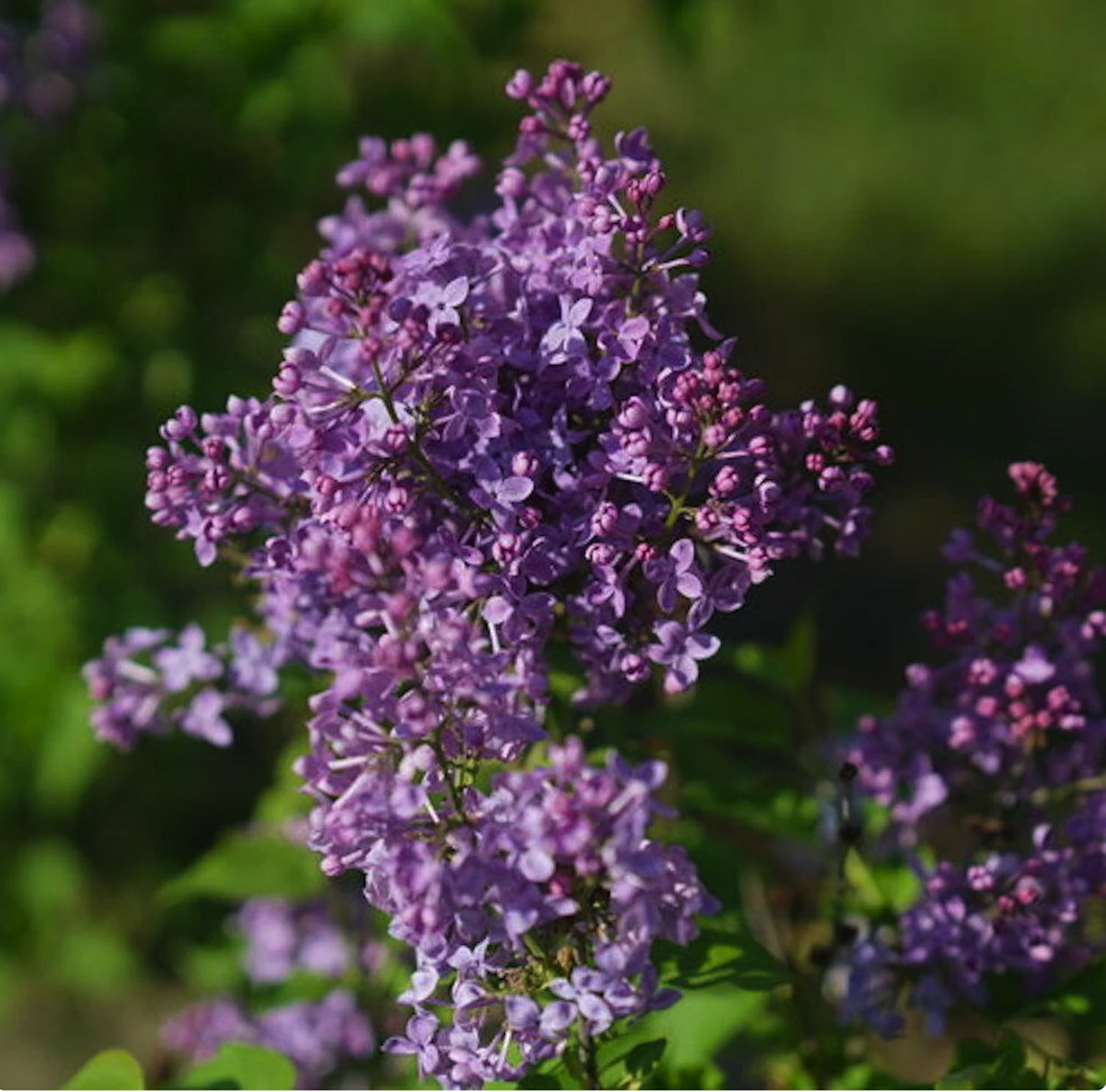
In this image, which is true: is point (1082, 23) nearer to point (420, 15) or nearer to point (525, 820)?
point (420, 15)

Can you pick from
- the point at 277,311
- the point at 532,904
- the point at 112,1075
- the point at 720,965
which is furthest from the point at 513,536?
the point at 277,311

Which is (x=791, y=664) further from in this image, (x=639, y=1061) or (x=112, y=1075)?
(x=112, y=1075)

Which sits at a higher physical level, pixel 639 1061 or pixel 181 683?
pixel 181 683

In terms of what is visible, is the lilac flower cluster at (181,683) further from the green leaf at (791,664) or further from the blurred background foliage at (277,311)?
the green leaf at (791,664)

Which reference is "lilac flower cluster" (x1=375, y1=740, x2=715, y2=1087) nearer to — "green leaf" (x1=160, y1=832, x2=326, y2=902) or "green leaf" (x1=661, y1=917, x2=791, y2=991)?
"green leaf" (x1=661, y1=917, x2=791, y2=991)

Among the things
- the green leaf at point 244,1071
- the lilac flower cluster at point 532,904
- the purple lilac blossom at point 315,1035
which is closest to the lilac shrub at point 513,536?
the lilac flower cluster at point 532,904

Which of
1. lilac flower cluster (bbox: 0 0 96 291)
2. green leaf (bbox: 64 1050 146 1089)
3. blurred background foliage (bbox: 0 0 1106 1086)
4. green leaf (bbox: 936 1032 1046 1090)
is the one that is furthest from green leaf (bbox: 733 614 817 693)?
lilac flower cluster (bbox: 0 0 96 291)

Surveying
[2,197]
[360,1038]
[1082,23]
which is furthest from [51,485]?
[1082,23]
